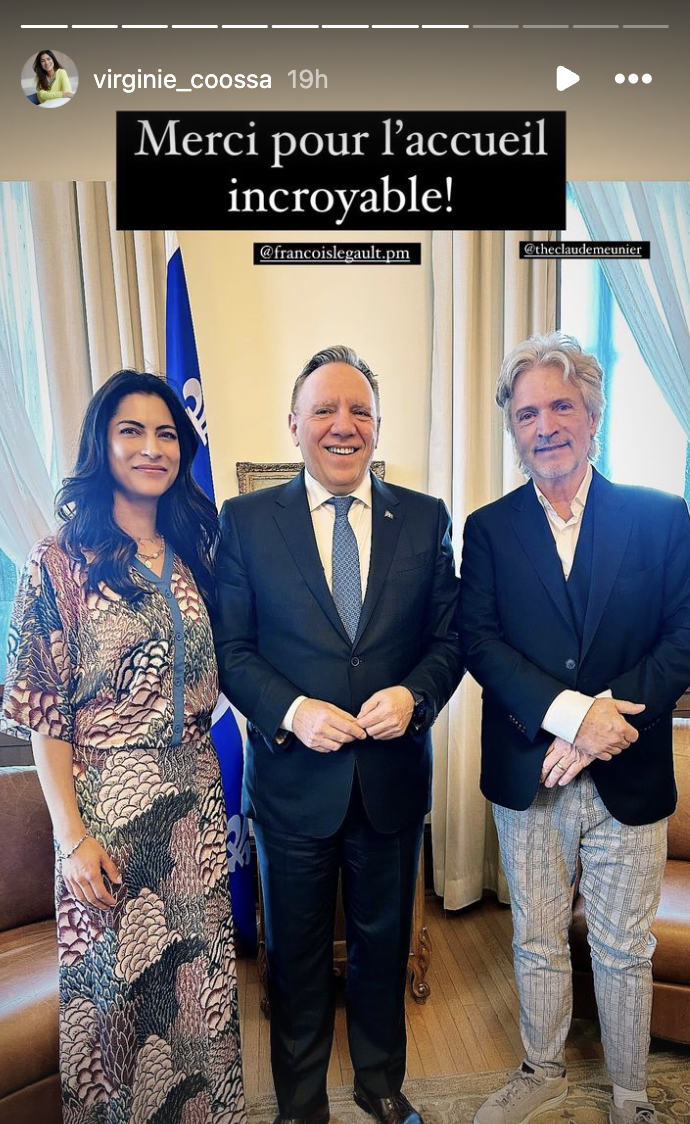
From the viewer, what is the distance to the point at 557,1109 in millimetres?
1441

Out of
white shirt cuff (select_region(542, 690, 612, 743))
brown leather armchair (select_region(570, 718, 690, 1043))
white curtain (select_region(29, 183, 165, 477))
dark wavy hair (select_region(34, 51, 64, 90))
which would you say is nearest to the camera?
dark wavy hair (select_region(34, 51, 64, 90))

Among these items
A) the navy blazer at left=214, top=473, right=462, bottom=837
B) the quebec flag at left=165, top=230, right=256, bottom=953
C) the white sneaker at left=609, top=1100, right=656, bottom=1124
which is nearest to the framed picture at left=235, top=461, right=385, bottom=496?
the quebec flag at left=165, top=230, right=256, bottom=953

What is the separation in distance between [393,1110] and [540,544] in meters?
1.08

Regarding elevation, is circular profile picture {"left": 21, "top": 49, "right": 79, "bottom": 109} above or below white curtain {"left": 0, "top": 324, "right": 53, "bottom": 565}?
above

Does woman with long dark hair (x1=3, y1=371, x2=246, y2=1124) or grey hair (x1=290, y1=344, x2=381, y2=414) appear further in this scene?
grey hair (x1=290, y1=344, x2=381, y2=414)

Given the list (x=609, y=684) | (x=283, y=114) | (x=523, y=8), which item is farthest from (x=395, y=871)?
(x=523, y=8)

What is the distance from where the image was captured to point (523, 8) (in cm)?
102

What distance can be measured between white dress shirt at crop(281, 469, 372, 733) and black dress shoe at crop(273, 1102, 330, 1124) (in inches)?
39.8

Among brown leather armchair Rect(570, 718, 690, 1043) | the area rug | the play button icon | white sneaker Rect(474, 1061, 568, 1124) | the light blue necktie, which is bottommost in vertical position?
Answer: the area rug

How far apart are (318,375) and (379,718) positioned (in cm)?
58

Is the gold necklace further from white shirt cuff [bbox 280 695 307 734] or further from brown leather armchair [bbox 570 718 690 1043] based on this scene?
brown leather armchair [bbox 570 718 690 1043]

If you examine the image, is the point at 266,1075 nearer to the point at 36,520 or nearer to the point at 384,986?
the point at 384,986

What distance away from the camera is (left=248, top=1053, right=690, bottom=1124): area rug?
4.70 feet

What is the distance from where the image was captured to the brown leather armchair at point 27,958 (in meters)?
1.29
